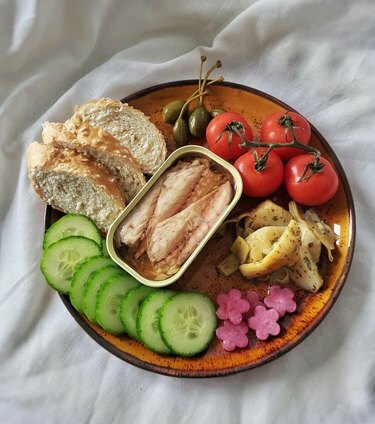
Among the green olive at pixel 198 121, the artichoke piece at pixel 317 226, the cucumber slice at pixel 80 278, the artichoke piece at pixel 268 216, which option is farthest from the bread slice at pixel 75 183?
the artichoke piece at pixel 317 226

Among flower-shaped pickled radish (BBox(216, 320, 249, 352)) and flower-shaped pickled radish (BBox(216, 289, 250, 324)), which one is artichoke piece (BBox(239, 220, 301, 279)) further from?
flower-shaped pickled radish (BBox(216, 320, 249, 352))

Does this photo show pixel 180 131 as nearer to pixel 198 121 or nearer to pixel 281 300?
→ pixel 198 121

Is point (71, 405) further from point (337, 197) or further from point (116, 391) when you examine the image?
point (337, 197)

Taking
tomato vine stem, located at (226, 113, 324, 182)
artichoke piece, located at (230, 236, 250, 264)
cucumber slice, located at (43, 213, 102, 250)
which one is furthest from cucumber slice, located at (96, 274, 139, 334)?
tomato vine stem, located at (226, 113, 324, 182)

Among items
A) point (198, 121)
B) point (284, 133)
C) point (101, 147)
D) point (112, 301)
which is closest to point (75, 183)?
point (101, 147)

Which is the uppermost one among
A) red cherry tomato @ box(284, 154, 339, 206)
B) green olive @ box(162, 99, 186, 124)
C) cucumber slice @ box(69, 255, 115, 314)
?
green olive @ box(162, 99, 186, 124)

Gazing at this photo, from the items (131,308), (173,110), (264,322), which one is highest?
(173,110)

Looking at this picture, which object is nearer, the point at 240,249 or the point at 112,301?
the point at 112,301
